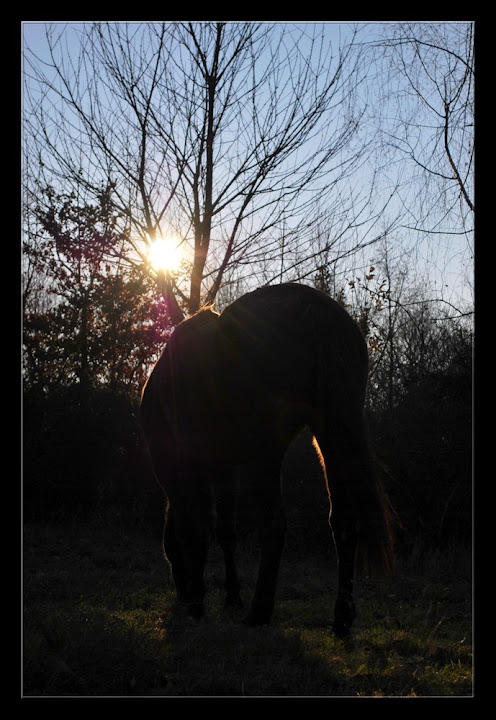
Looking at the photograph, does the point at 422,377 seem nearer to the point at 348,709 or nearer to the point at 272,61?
the point at 272,61

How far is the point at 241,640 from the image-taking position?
3.57m

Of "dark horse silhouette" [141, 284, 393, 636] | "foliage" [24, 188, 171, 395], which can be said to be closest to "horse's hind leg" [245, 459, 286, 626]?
"dark horse silhouette" [141, 284, 393, 636]

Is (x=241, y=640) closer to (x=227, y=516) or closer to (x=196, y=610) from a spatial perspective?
(x=196, y=610)

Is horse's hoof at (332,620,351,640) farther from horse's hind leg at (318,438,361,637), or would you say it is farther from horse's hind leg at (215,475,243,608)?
horse's hind leg at (215,475,243,608)

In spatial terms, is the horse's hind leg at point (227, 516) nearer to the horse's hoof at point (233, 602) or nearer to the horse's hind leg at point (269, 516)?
the horse's hoof at point (233, 602)

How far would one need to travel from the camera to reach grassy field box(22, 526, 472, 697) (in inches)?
114

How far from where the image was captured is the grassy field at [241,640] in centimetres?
291

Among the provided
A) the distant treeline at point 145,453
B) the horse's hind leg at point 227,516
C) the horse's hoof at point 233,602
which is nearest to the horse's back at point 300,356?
the horse's hind leg at point 227,516

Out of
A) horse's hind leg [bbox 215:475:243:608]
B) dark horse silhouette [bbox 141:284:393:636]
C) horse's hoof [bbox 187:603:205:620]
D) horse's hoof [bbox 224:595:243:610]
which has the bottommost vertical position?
horse's hoof [bbox 224:595:243:610]

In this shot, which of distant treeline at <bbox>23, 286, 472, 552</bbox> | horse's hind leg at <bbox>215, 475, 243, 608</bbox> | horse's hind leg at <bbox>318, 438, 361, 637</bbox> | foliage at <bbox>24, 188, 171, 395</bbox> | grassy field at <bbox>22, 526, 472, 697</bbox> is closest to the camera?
grassy field at <bbox>22, 526, 472, 697</bbox>

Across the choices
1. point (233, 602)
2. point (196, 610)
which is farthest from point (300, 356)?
point (233, 602)

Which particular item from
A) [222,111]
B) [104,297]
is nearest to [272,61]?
[222,111]

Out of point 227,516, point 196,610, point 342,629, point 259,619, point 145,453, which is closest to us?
point 342,629
